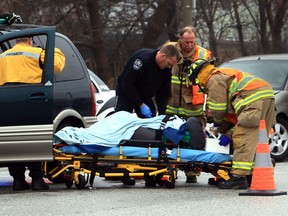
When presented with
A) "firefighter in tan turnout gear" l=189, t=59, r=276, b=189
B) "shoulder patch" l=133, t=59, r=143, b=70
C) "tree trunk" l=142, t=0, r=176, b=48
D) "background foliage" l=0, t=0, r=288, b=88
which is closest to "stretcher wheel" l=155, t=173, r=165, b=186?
"firefighter in tan turnout gear" l=189, t=59, r=276, b=189

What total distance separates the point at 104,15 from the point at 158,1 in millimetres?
1910

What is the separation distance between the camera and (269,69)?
46.5ft

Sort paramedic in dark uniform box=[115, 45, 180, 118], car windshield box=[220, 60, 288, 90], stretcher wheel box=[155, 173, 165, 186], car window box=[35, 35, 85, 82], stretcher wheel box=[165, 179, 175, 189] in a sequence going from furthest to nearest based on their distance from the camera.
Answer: car windshield box=[220, 60, 288, 90], car window box=[35, 35, 85, 82], paramedic in dark uniform box=[115, 45, 180, 118], stretcher wheel box=[155, 173, 165, 186], stretcher wheel box=[165, 179, 175, 189]

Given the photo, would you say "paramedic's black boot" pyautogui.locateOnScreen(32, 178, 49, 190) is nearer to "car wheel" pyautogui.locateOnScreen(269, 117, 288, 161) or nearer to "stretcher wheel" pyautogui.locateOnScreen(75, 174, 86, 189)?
"stretcher wheel" pyautogui.locateOnScreen(75, 174, 86, 189)

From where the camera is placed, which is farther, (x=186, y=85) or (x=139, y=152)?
(x=186, y=85)

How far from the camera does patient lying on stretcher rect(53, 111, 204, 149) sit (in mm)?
9156

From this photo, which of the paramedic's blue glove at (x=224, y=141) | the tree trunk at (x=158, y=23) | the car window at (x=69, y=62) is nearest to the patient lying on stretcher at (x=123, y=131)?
the paramedic's blue glove at (x=224, y=141)

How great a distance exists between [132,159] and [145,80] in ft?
4.51

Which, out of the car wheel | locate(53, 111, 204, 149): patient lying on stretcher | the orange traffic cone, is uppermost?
locate(53, 111, 204, 149): patient lying on stretcher

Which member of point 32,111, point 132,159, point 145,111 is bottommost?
point 132,159

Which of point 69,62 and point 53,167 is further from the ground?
point 69,62

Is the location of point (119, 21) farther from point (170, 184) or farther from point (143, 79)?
point (170, 184)

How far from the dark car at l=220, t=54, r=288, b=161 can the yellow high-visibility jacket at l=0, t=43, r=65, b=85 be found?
4.78 metres

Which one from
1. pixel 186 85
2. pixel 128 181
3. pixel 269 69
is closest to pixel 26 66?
pixel 128 181
